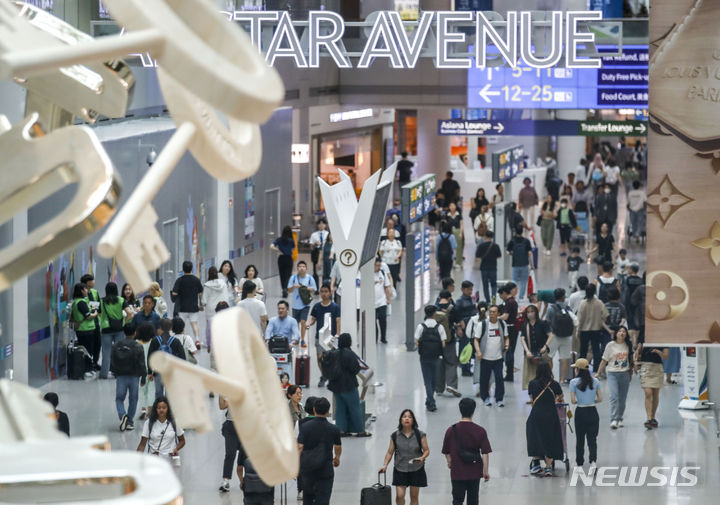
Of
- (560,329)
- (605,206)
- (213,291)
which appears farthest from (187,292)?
(605,206)

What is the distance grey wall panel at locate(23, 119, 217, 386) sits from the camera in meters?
17.3

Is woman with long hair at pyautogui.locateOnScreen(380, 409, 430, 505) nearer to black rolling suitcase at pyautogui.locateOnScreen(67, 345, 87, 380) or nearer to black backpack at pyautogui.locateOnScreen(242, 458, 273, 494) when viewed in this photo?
black backpack at pyautogui.locateOnScreen(242, 458, 273, 494)

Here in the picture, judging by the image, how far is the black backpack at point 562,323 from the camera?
643 inches

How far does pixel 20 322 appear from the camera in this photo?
1672 centimetres

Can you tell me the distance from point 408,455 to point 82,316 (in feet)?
22.2

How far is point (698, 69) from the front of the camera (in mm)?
11539

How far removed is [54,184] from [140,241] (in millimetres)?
724

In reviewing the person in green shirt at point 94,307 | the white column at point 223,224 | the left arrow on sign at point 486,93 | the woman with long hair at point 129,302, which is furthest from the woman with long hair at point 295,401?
the left arrow on sign at point 486,93

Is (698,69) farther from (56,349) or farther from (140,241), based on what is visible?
(56,349)

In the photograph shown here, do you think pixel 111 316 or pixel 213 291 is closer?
pixel 111 316

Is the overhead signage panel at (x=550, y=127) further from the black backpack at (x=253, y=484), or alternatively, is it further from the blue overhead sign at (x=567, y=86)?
the black backpack at (x=253, y=484)

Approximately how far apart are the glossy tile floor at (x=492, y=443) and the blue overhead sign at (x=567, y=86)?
26.3 feet

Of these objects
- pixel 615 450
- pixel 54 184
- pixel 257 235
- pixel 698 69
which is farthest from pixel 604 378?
pixel 54 184

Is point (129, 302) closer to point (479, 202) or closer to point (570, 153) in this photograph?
point (479, 202)
